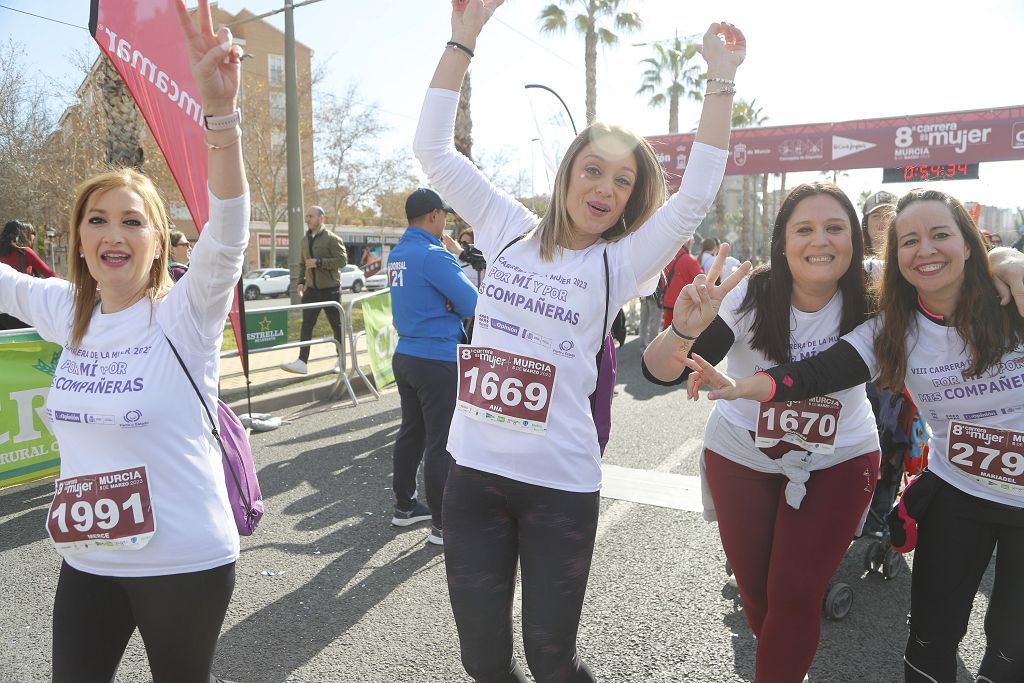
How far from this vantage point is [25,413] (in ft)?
17.4

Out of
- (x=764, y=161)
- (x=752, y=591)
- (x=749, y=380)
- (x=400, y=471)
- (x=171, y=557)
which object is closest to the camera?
(x=171, y=557)

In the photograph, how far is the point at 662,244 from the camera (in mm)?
2119

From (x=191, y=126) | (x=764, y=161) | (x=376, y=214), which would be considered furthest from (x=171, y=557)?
(x=376, y=214)

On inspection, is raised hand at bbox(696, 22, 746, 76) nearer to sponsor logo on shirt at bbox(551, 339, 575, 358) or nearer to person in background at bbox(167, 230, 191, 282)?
sponsor logo on shirt at bbox(551, 339, 575, 358)

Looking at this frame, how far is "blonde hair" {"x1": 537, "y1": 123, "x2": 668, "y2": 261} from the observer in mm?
2215

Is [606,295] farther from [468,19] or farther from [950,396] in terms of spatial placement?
[950,396]

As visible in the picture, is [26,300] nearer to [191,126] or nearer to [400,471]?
[400,471]

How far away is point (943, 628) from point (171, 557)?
7.90ft

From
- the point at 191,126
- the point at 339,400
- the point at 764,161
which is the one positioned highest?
the point at 764,161

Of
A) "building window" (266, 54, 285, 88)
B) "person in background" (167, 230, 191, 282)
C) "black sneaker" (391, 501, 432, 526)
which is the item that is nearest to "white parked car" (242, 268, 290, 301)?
"building window" (266, 54, 285, 88)

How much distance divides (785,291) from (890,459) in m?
1.84

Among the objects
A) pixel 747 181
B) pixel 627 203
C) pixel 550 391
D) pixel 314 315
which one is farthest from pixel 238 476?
pixel 747 181

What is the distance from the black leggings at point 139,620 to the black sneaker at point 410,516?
106 inches

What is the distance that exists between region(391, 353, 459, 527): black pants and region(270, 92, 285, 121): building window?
102 ft
